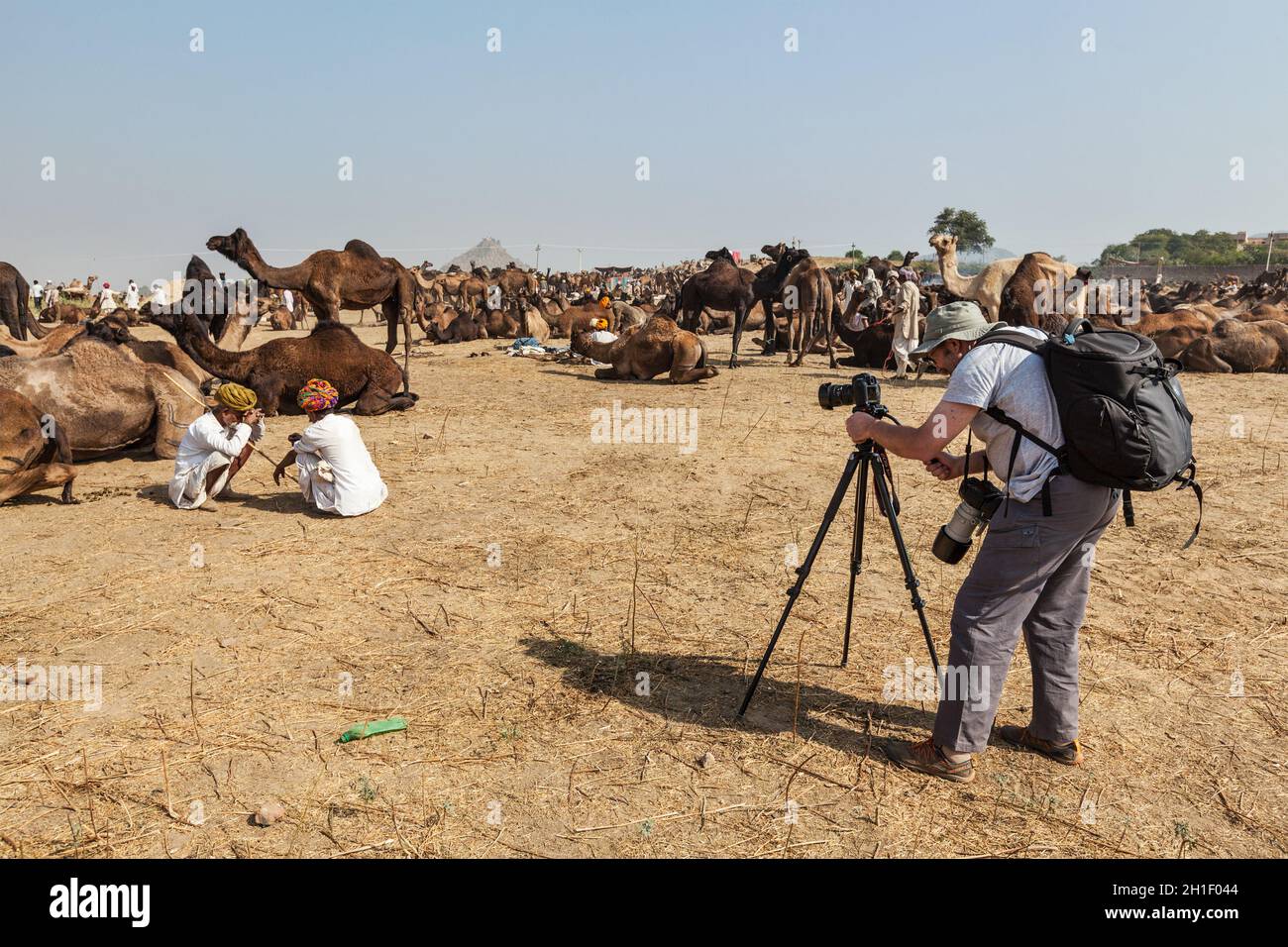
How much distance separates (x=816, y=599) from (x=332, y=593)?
319 cm

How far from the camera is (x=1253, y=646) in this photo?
16.4 ft

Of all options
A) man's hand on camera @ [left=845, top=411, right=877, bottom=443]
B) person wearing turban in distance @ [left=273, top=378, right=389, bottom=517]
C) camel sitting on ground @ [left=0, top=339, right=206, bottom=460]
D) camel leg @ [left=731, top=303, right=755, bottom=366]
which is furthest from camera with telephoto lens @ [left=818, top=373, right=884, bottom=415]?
camel leg @ [left=731, top=303, right=755, bottom=366]

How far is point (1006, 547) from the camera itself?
3461 mm

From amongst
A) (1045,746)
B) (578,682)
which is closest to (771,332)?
(578,682)

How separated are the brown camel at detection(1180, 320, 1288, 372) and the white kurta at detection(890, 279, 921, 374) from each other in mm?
5386

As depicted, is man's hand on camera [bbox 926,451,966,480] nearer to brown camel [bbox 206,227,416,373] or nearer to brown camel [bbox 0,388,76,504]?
brown camel [bbox 0,388,76,504]

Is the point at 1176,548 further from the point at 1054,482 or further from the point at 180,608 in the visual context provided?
the point at 180,608

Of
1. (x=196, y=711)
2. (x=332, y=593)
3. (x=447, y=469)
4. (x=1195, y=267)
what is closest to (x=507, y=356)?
(x=447, y=469)

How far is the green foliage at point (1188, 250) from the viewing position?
2771 inches

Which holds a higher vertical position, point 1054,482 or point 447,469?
point 1054,482

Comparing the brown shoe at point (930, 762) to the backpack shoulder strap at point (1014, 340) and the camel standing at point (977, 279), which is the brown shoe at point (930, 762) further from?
the camel standing at point (977, 279)

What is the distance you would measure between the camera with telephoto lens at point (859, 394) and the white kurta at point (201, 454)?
5.40m

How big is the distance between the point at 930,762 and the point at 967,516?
42.4 inches
